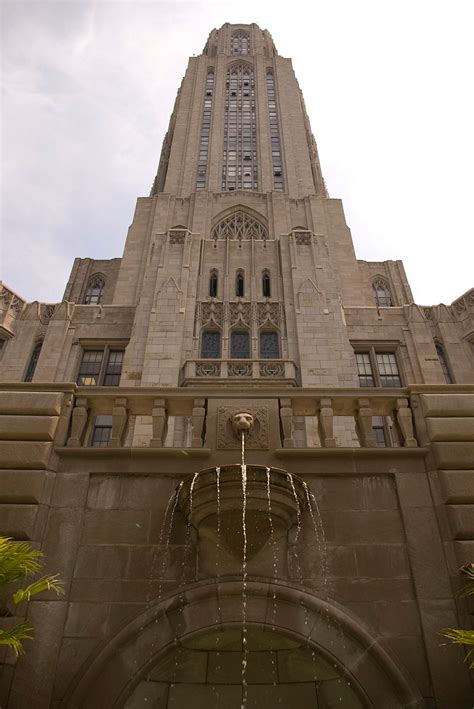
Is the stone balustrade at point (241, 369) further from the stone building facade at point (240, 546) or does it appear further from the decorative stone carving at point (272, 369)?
the stone building facade at point (240, 546)

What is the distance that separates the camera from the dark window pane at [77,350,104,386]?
23359 millimetres

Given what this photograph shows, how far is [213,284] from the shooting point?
2675 cm

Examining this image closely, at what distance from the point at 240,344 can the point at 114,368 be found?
5.94 m

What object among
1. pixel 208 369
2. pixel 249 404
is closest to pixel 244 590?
pixel 249 404

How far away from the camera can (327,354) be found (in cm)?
2228

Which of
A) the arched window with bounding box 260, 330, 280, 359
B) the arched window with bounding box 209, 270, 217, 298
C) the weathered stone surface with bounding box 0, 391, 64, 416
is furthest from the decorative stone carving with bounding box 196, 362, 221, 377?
the weathered stone surface with bounding box 0, 391, 64, 416

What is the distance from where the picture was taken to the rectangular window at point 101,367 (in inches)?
922

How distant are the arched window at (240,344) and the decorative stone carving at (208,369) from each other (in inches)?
60.7

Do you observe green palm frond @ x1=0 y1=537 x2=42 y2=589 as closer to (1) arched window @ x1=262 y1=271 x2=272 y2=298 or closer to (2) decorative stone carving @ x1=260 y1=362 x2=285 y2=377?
(2) decorative stone carving @ x1=260 y1=362 x2=285 y2=377

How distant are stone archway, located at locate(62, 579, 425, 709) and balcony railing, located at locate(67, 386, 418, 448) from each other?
2659 millimetres

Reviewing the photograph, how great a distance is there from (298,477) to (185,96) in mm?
43668

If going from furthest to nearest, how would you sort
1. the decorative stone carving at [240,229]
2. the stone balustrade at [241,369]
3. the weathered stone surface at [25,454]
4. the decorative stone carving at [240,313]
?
the decorative stone carving at [240,229], the decorative stone carving at [240,313], the stone balustrade at [241,369], the weathered stone surface at [25,454]

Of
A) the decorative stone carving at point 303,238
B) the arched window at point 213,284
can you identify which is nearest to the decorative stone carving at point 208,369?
the arched window at point 213,284

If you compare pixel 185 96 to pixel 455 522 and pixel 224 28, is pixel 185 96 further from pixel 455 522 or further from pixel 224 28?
pixel 455 522
